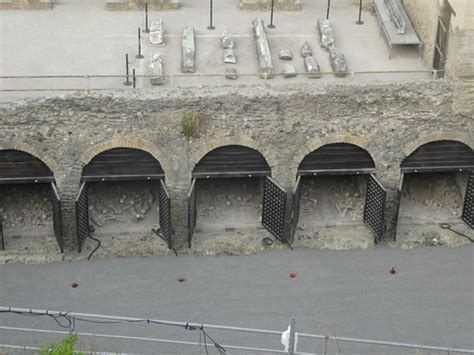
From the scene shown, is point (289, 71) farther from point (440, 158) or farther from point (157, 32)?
point (440, 158)

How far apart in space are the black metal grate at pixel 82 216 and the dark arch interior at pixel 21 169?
74 cm

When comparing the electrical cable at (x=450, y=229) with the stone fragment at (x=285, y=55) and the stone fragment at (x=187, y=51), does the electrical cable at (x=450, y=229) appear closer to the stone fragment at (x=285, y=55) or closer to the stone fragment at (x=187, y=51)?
the stone fragment at (x=285, y=55)

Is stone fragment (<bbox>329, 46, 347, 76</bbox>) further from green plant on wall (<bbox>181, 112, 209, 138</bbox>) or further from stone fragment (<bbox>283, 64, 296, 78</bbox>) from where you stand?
green plant on wall (<bbox>181, 112, 209, 138</bbox>)

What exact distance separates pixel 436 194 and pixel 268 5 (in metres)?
7.20

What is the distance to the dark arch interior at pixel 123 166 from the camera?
73.5 ft

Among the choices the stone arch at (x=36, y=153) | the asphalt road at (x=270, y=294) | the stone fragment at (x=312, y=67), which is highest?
the stone fragment at (x=312, y=67)

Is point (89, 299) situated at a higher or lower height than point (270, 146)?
lower

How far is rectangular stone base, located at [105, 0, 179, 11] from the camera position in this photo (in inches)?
1075

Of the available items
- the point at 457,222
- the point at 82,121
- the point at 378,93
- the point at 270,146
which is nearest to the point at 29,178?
the point at 82,121

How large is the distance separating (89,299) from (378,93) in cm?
771

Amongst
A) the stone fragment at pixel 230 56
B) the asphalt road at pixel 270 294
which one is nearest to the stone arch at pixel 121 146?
the asphalt road at pixel 270 294

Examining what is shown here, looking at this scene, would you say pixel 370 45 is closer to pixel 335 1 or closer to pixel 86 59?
pixel 335 1

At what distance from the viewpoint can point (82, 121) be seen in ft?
71.9

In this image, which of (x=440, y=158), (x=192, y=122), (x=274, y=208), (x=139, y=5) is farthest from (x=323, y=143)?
(x=139, y=5)
